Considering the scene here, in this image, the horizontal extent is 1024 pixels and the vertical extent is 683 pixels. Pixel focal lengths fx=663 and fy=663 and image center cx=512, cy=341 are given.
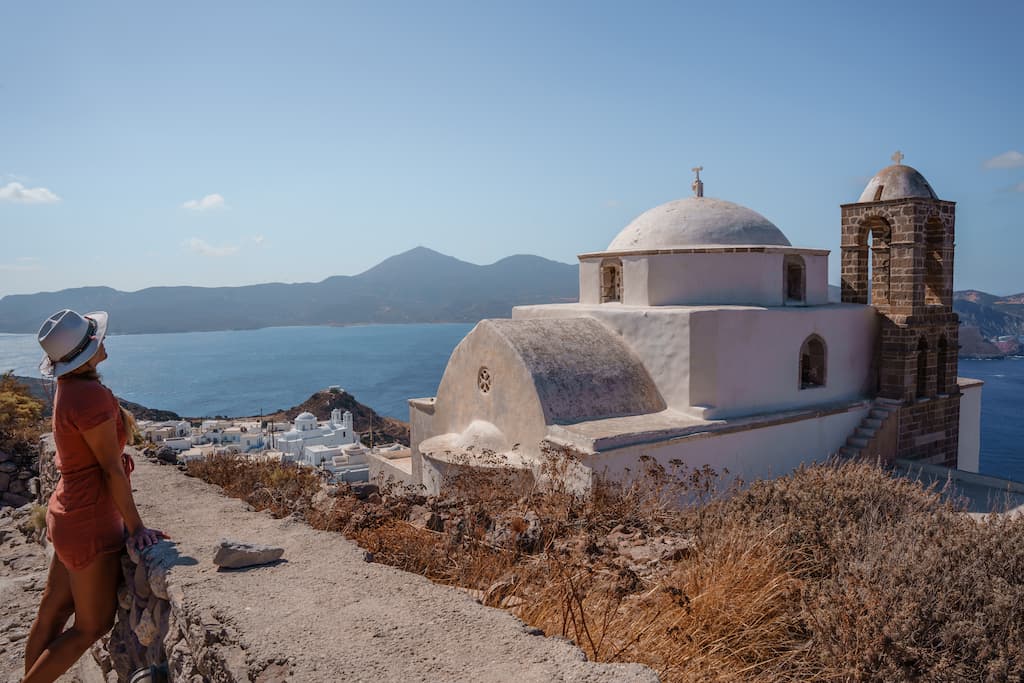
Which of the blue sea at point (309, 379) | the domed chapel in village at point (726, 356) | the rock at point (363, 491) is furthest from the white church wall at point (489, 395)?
the blue sea at point (309, 379)

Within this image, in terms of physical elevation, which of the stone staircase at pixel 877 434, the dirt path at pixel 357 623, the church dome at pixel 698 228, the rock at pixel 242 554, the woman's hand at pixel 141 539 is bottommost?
the stone staircase at pixel 877 434

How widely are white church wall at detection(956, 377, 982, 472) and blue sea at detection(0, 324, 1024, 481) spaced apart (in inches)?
834

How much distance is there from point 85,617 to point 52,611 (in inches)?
6.1

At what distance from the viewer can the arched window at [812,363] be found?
9.71 metres

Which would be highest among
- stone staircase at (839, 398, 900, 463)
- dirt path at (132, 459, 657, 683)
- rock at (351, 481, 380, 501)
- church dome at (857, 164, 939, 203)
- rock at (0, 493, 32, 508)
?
church dome at (857, 164, 939, 203)

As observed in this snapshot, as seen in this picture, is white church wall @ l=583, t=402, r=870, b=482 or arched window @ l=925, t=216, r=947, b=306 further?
arched window @ l=925, t=216, r=947, b=306

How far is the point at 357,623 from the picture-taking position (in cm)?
262

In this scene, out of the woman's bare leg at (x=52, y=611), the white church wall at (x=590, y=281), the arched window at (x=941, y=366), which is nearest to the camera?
the woman's bare leg at (x=52, y=611)

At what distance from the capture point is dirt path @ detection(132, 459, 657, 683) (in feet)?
7.41

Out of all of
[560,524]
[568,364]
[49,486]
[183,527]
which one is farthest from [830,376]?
[49,486]

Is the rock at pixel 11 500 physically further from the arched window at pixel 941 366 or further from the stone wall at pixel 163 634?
the arched window at pixel 941 366

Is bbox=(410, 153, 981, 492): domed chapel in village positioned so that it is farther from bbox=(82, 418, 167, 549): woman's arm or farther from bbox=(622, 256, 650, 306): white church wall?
bbox=(82, 418, 167, 549): woman's arm

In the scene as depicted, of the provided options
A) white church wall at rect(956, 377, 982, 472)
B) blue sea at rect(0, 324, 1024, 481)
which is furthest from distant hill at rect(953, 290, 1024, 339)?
white church wall at rect(956, 377, 982, 472)

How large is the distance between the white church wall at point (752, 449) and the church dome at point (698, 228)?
283cm
